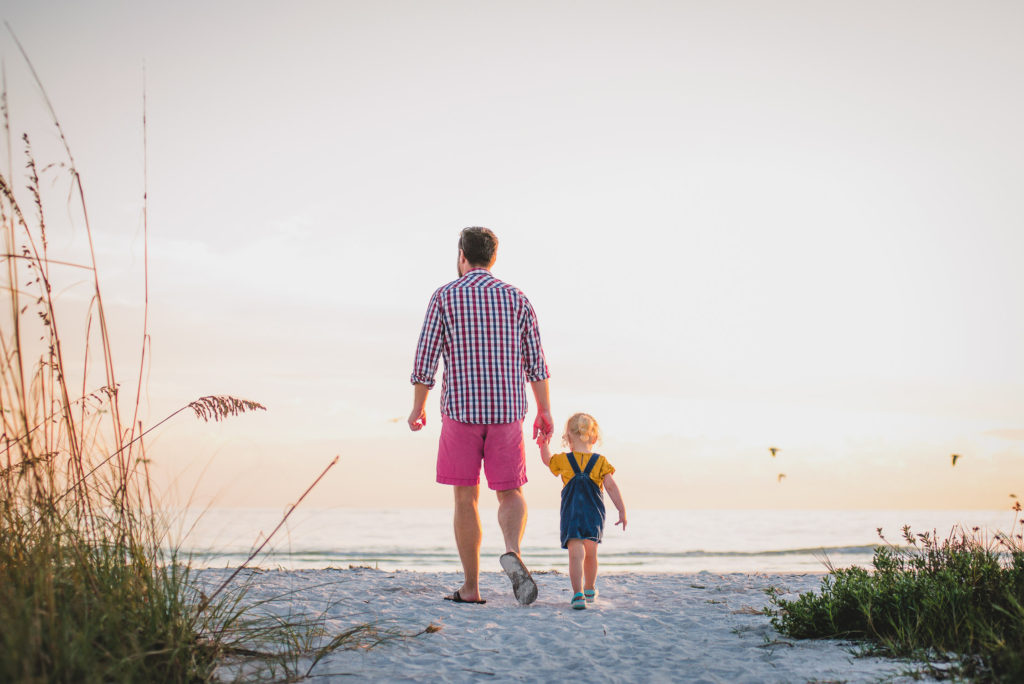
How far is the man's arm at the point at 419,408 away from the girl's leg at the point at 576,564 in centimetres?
142

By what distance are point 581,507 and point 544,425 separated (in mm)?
654

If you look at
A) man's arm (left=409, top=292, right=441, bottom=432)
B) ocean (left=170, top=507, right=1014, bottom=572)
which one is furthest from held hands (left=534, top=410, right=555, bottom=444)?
ocean (left=170, top=507, right=1014, bottom=572)

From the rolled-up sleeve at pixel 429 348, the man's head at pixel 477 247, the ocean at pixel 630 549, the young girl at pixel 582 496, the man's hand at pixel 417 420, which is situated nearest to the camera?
the man's hand at pixel 417 420

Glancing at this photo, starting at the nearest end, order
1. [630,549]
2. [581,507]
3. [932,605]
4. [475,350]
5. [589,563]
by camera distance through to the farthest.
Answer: [932,605]
[475,350]
[581,507]
[589,563]
[630,549]

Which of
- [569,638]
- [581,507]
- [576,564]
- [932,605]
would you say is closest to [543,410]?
[581,507]

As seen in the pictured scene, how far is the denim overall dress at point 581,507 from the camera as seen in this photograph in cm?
520

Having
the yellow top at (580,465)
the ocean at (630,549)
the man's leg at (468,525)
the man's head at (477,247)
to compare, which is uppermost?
the man's head at (477,247)

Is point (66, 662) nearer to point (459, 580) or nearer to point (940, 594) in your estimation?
point (940, 594)

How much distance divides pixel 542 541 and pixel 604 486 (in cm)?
1498

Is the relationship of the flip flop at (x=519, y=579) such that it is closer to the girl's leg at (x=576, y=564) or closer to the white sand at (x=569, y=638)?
the white sand at (x=569, y=638)

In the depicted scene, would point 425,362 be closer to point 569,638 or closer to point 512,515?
point 512,515

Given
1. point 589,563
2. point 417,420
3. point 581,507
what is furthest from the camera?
point 589,563

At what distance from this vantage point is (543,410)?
5.34 metres

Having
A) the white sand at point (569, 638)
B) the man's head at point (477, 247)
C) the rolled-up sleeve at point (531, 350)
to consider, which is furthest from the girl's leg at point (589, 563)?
the man's head at point (477, 247)
